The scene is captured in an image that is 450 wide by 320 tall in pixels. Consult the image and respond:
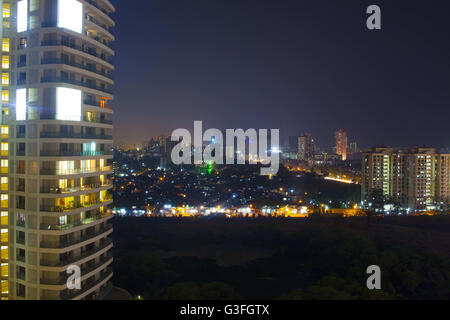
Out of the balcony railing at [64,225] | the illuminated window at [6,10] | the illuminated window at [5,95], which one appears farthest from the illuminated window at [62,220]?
the illuminated window at [6,10]

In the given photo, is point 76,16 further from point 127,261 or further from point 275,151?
point 275,151

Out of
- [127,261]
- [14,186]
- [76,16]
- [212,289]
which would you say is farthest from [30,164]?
[127,261]

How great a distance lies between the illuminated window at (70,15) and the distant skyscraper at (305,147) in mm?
85998

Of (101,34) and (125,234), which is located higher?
(101,34)

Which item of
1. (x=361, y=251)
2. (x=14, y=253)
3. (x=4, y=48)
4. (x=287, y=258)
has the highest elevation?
(x=4, y=48)

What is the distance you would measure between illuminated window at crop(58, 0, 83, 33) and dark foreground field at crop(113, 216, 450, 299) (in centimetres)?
720

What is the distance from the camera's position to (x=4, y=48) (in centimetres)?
909

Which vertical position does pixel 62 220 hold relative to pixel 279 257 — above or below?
above

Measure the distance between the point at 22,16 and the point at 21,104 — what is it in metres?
2.14

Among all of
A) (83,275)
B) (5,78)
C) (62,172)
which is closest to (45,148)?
(62,172)

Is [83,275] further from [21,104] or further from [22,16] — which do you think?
[22,16]

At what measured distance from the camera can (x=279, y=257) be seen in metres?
18.0

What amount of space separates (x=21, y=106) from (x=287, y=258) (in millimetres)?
13516
